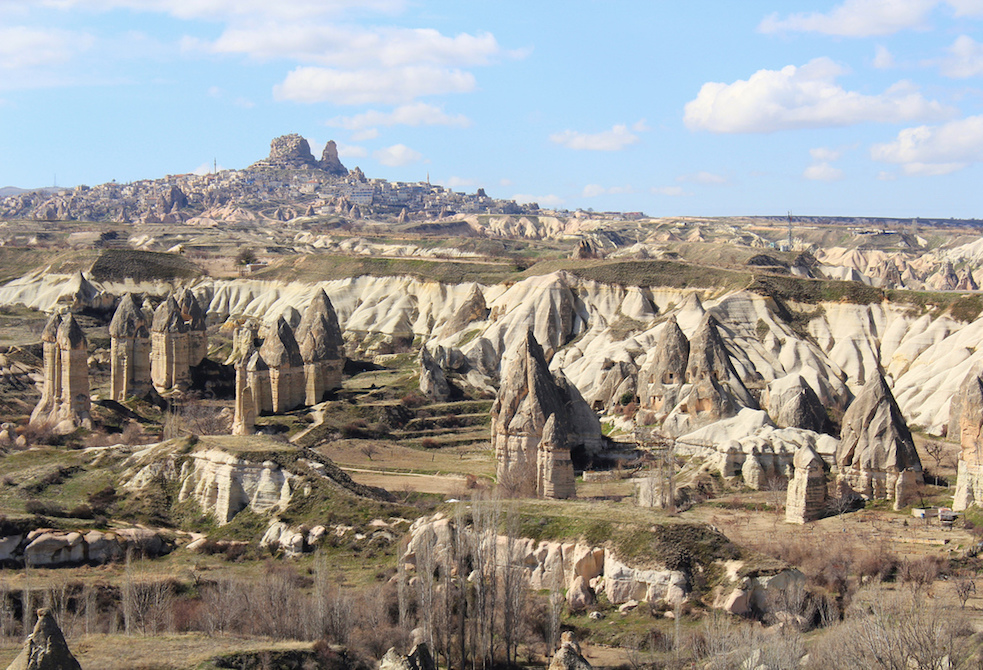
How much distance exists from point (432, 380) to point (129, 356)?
731 inches

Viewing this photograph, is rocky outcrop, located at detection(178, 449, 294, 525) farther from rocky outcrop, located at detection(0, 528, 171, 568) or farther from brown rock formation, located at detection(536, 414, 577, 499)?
brown rock formation, located at detection(536, 414, 577, 499)

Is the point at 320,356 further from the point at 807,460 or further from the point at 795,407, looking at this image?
the point at 807,460

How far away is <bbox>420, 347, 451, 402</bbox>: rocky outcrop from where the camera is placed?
225 ft

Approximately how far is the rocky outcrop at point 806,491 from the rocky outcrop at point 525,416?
8.64 m

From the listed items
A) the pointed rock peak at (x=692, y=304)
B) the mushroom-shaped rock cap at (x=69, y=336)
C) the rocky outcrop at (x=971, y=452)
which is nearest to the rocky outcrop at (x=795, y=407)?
the rocky outcrop at (x=971, y=452)

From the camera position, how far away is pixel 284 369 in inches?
2579

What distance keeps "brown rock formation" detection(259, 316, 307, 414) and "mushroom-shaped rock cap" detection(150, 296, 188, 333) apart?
7404mm

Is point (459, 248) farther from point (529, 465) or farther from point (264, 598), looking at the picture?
point (264, 598)

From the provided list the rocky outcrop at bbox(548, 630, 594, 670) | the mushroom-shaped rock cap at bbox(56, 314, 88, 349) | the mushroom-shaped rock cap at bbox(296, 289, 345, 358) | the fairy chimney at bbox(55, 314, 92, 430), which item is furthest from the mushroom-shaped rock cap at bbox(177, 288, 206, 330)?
the rocky outcrop at bbox(548, 630, 594, 670)

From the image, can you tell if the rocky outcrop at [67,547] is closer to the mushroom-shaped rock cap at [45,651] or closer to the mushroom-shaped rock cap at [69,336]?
the mushroom-shaped rock cap at [45,651]

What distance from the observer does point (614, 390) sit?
65.0 m

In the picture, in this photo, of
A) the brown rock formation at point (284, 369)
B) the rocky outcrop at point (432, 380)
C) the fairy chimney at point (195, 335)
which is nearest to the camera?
the brown rock formation at point (284, 369)

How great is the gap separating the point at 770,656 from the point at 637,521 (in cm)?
941

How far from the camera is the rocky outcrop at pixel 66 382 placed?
59.6 meters
